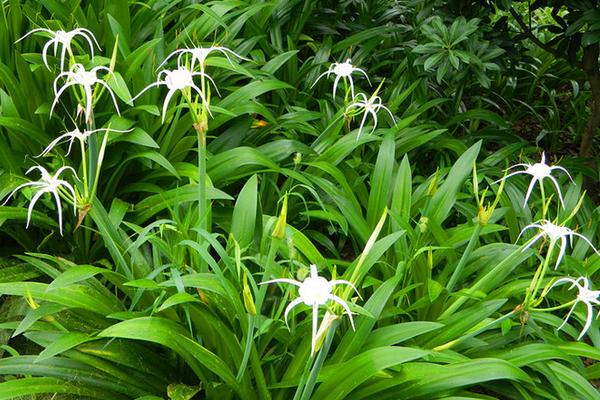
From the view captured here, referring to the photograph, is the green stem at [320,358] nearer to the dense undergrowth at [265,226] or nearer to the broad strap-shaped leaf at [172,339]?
the dense undergrowth at [265,226]

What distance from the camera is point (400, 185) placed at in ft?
8.16

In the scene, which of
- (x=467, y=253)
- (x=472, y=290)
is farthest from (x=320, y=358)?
(x=472, y=290)

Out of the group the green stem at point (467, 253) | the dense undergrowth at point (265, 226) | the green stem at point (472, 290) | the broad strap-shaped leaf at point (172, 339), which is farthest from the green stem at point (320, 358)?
the green stem at point (472, 290)

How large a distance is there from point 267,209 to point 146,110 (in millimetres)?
563

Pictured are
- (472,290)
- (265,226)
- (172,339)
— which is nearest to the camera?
(172,339)

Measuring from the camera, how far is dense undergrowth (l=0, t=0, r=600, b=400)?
1729mm

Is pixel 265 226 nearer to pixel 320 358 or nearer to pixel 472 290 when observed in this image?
pixel 472 290

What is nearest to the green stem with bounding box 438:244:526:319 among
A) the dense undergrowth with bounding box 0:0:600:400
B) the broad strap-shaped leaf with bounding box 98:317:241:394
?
the dense undergrowth with bounding box 0:0:600:400

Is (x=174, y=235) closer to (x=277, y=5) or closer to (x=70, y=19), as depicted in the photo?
(x=70, y=19)

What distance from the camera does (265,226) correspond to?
2.14 m

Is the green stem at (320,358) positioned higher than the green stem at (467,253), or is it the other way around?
the green stem at (467,253)

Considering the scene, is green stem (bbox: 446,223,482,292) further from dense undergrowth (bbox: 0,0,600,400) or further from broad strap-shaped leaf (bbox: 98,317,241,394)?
broad strap-shaped leaf (bbox: 98,317,241,394)

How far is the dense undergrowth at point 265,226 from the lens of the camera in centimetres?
173

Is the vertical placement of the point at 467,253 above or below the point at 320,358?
above
